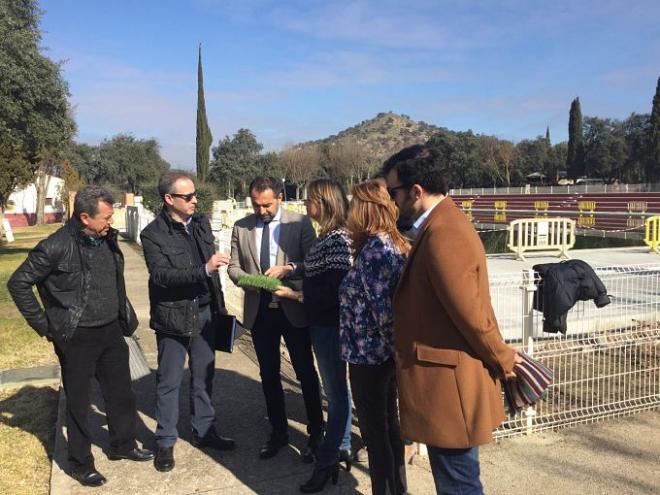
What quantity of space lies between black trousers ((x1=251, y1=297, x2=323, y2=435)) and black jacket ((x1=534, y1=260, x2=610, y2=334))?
1737 mm

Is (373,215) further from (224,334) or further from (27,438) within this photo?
(27,438)

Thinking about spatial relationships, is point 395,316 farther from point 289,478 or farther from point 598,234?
point 598,234

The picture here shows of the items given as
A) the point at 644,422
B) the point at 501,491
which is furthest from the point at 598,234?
the point at 501,491

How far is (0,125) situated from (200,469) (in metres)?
15.4

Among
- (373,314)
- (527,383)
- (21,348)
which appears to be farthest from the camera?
(21,348)

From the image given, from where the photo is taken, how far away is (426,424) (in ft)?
7.77

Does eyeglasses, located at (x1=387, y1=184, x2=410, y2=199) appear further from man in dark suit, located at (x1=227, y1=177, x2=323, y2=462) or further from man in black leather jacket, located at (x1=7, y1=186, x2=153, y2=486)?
man in black leather jacket, located at (x1=7, y1=186, x2=153, y2=486)

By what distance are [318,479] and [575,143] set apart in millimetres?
64493

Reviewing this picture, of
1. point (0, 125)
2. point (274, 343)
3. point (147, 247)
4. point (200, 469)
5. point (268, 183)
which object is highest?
point (0, 125)

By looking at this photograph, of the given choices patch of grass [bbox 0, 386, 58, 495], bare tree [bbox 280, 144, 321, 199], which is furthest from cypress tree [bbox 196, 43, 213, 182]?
patch of grass [bbox 0, 386, 58, 495]

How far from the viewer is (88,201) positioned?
11.9ft

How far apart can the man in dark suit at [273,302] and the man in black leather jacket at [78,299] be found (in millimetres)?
853

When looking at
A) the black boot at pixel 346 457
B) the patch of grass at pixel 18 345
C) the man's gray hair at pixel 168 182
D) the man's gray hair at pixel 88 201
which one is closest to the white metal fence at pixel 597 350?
the black boot at pixel 346 457

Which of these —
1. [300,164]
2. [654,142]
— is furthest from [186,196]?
[300,164]
